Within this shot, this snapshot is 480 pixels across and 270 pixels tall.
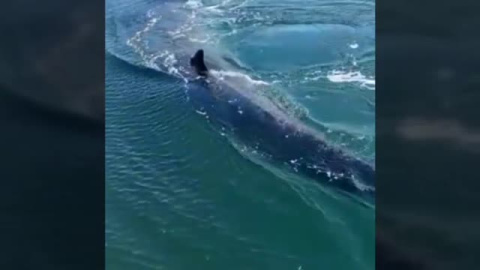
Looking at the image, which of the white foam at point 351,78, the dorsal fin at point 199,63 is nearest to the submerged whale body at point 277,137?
the dorsal fin at point 199,63

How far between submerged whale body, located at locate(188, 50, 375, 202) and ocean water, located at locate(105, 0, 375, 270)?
4 centimetres

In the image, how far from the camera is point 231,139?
2.70 meters

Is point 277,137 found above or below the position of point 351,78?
below

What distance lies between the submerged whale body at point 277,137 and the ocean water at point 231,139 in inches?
1.6

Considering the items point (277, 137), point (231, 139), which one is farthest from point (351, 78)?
point (231, 139)

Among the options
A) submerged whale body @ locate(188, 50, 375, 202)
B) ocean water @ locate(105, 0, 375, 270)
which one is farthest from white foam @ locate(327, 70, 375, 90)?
submerged whale body @ locate(188, 50, 375, 202)

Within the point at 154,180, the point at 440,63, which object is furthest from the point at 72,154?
the point at 440,63

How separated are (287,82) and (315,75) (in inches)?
4.8

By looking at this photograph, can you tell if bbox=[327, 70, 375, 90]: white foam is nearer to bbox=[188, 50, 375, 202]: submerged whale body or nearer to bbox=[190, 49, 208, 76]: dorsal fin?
bbox=[188, 50, 375, 202]: submerged whale body

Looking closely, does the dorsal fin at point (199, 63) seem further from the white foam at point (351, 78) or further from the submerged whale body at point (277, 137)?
the white foam at point (351, 78)

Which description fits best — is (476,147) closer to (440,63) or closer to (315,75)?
(440,63)

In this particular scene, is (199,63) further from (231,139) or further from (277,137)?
(277,137)

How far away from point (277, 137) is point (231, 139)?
0.20 metres

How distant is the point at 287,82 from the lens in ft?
8.83
